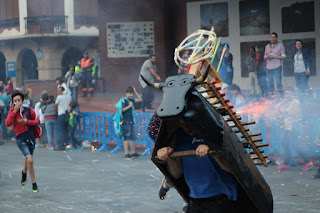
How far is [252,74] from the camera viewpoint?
51.3ft

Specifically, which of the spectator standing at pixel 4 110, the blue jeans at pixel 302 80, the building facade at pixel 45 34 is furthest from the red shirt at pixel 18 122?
the building facade at pixel 45 34

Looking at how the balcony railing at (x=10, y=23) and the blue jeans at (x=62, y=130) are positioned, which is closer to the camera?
the blue jeans at (x=62, y=130)

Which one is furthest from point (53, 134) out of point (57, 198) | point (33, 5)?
point (33, 5)

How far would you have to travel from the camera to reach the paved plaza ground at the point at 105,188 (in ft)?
28.1

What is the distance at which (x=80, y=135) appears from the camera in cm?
1543

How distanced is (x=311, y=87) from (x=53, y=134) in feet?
21.8

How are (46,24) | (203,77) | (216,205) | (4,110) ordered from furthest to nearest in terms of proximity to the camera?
1. (46,24)
2. (4,110)
3. (216,205)
4. (203,77)

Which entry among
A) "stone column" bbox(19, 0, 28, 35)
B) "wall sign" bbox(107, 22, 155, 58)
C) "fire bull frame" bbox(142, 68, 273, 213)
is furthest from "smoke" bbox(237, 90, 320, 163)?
"stone column" bbox(19, 0, 28, 35)

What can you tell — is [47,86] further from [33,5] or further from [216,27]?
[33,5]

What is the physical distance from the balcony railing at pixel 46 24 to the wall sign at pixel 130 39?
567 inches

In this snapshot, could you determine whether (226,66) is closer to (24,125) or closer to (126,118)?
(126,118)

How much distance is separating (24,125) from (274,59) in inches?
257

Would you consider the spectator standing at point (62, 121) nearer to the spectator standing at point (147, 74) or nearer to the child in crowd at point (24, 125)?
the spectator standing at point (147, 74)

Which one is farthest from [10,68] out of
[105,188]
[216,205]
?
[216,205]
